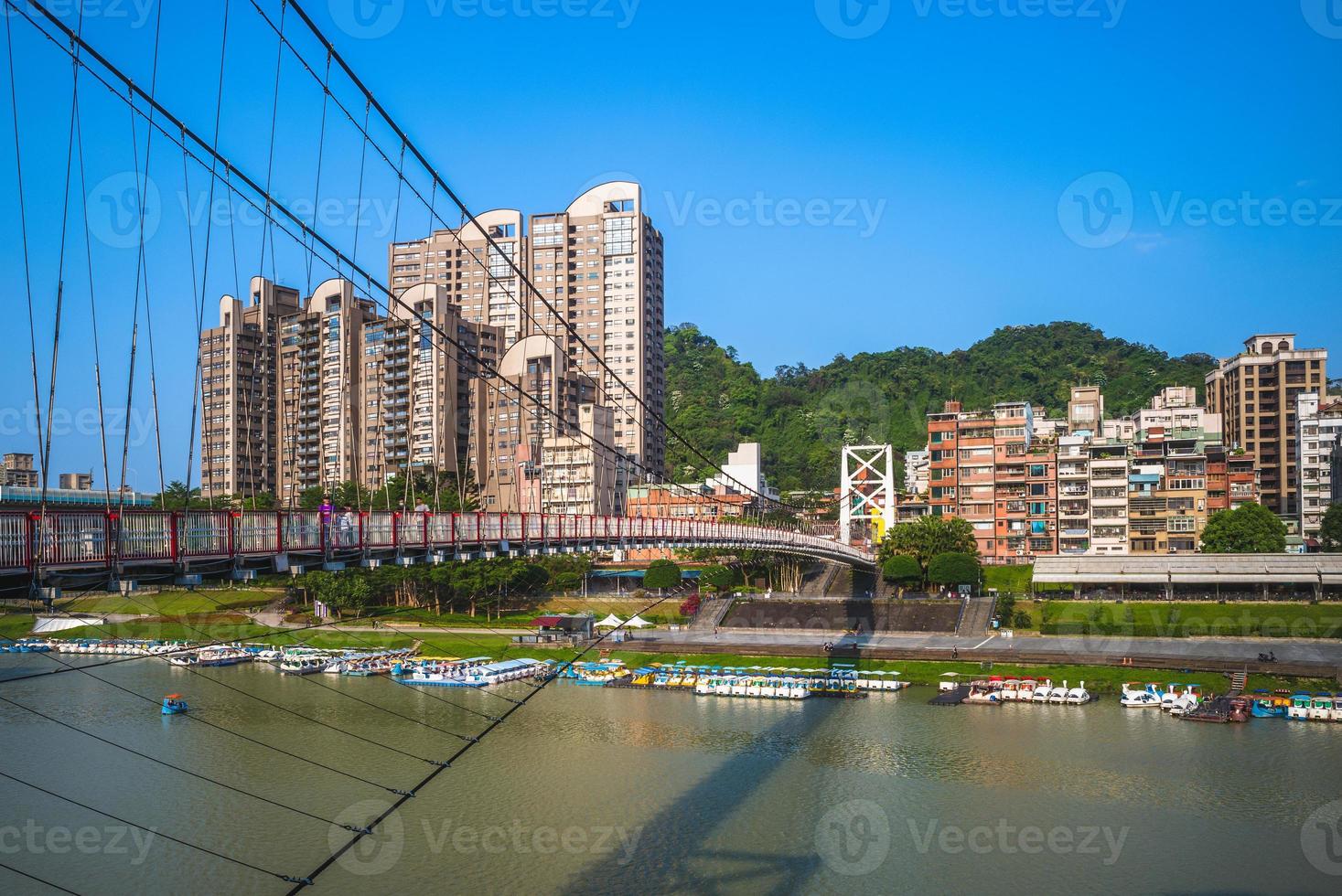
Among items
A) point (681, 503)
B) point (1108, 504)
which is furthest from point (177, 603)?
point (1108, 504)

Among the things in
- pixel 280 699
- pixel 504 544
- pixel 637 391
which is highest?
pixel 637 391

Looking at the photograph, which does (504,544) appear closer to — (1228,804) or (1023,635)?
(1228,804)

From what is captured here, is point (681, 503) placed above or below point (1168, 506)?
below

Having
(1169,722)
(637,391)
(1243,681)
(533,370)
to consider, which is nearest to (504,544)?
(1169,722)

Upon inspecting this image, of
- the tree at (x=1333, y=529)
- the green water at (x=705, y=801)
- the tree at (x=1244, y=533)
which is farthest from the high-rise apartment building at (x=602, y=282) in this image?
the green water at (x=705, y=801)

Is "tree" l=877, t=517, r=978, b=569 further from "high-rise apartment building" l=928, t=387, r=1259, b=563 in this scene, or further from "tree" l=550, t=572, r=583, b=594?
"tree" l=550, t=572, r=583, b=594

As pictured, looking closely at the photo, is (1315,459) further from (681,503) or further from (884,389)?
(884,389)

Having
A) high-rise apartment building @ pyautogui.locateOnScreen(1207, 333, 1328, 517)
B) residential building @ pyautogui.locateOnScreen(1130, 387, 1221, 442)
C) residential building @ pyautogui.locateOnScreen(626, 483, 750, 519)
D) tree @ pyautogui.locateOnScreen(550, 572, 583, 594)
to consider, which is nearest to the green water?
tree @ pyautogui.locateOnScreen(550, 572, 583, 594)
